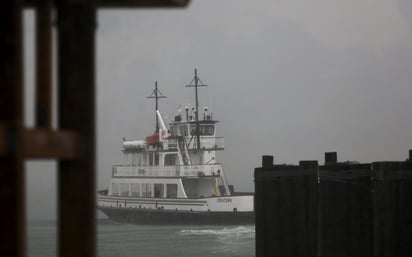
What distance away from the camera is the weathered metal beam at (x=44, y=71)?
155 inches

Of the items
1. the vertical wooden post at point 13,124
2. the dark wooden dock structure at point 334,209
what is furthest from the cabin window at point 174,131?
the vertical wooden post at point 13,124

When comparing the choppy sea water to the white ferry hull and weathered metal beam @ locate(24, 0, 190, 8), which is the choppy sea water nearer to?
the white ferry hull

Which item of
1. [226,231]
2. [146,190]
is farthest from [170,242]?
[146,190]

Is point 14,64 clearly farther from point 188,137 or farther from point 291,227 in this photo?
point 188,137

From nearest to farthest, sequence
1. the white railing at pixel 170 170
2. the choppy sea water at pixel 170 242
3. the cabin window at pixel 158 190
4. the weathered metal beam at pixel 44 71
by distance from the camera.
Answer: the weathered metal beam at pixel 44 71
the choppy sea water at pixel 170 242
the white railing at pixel 170 170
the cabin window at pixel 158 190

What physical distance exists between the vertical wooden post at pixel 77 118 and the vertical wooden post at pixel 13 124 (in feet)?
1.61

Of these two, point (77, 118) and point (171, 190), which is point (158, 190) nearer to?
point (171, 190)

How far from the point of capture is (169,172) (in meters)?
61.2

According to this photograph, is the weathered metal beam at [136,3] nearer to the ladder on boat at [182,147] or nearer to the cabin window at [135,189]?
the ladder on boat at [182,147]

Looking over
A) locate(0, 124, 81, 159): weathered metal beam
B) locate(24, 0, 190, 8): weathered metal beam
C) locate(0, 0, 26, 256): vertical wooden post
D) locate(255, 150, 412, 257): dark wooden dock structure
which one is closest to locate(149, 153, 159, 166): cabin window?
locate(255, 150, 412, 257): dark wooden dock structure

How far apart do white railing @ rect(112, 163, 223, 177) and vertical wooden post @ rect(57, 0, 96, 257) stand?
2165 inches

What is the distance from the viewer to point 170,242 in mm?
45969

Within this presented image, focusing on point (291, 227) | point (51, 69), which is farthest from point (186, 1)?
point (291, 227)

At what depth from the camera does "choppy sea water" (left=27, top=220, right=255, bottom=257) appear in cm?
3881
